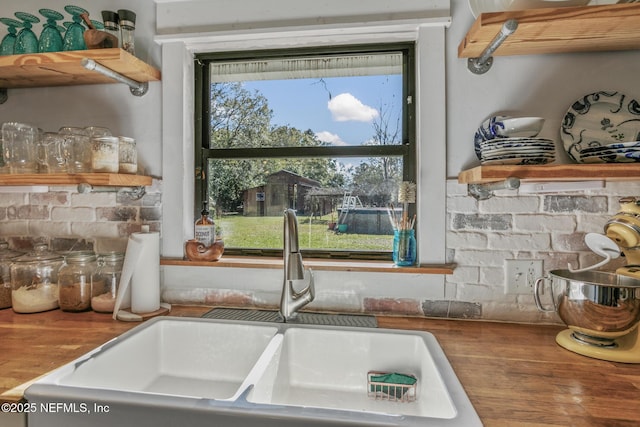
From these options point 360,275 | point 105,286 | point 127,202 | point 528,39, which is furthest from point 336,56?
point 105,286

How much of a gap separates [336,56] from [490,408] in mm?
1358

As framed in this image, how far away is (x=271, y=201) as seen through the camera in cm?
166

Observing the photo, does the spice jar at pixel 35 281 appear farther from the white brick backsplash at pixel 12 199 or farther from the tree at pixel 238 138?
the tree at pixel 238 138

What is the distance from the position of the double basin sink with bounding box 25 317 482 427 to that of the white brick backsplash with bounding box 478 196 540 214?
523 mm

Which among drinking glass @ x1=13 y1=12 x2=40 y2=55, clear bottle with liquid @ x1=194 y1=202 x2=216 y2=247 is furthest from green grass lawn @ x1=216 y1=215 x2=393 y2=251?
drinking glass @ x1=13 y1=12 x2=40 y2=55

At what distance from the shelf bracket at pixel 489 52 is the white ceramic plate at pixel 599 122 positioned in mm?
326

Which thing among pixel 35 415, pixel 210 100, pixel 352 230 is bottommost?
pixel 35 415

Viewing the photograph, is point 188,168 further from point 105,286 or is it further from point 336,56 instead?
point 336,56

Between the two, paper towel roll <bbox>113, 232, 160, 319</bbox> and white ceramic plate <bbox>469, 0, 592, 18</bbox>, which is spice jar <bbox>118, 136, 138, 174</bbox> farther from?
white ceramic plate <bbox>469, 0, 592, 18</bbox>

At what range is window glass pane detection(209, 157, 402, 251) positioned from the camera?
157 centimetres

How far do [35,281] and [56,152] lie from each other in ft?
1.64

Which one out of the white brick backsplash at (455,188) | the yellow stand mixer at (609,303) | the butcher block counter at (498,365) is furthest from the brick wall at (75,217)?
the yellow stand mixer at (609,303)

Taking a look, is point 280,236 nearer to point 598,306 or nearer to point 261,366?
point 261,366

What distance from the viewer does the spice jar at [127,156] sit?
1.44 meters
